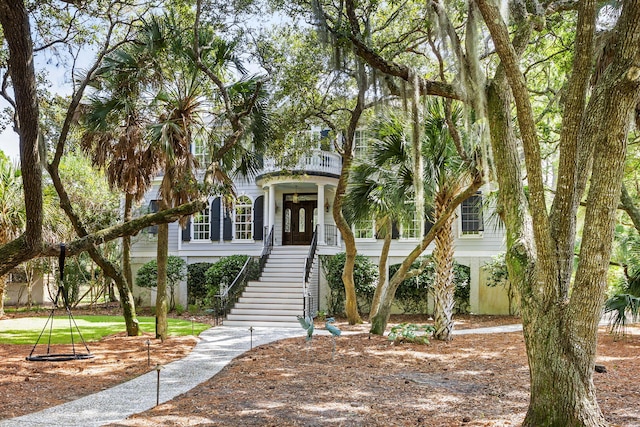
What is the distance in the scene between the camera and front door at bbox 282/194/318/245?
20.2 meters

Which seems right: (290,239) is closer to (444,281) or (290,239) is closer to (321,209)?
(321,209)

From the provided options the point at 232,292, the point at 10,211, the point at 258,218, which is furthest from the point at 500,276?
the point at 10,211

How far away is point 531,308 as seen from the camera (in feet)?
15.7

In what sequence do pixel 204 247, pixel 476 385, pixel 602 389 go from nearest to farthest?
1. pixel 602 389
2. pixel 476 385
3. pixel 204 247

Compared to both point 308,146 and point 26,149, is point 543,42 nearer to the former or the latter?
point 308,146

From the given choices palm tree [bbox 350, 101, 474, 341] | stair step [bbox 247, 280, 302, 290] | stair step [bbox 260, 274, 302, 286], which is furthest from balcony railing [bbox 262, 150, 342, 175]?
palm tree [bbox 350, 101, 474, 341]

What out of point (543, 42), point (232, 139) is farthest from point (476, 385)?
point (543, 42)

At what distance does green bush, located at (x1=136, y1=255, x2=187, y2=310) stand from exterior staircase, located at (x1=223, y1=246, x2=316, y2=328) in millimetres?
3450

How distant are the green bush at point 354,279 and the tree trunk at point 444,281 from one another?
6155 millimetres

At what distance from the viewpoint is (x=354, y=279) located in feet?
57.1

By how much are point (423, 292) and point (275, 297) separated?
486 cm

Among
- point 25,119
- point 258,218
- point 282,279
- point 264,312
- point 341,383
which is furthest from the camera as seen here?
point 258,218

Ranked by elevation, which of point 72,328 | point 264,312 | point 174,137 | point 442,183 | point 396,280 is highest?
point 174,137

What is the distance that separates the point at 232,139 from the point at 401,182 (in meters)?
3.62
